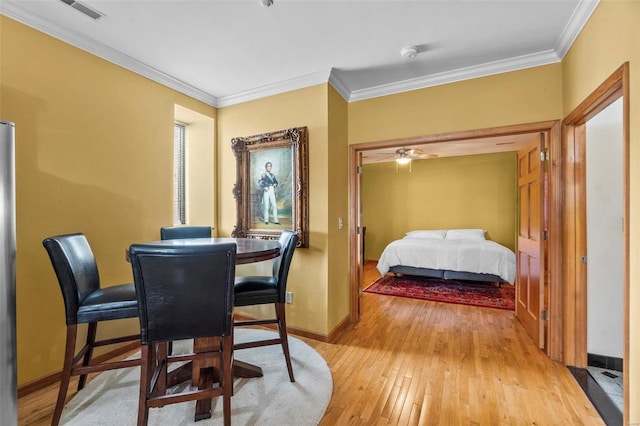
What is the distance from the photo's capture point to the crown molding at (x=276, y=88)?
2.67 m

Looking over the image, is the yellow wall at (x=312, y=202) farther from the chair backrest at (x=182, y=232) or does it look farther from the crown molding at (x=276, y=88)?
the chair backrest at (x=182, y=232)

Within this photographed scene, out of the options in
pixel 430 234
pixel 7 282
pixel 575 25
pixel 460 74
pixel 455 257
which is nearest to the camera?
pixel 7 282

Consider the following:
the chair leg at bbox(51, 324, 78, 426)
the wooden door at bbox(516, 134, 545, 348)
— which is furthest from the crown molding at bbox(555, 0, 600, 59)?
the chair leg at bbox(51, 324, 78, 426)

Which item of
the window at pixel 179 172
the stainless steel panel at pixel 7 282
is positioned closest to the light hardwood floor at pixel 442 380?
the stainless steel panel at pixel 7 282

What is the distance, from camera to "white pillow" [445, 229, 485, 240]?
5.49 metres

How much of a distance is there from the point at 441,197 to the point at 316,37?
5249 mm

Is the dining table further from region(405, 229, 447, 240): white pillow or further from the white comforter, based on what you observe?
region(405, 229, 447, 240): white pillow

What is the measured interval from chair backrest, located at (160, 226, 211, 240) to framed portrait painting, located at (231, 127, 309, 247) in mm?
491

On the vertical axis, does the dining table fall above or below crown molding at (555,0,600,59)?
below

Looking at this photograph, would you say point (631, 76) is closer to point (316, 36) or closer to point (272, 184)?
point (316, 36)

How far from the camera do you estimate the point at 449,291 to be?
4.25m

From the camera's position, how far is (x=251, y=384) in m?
1.93

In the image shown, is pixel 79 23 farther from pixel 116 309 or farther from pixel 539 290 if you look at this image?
pixel 539 290

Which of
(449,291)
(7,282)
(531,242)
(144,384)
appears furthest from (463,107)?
(7,282)
